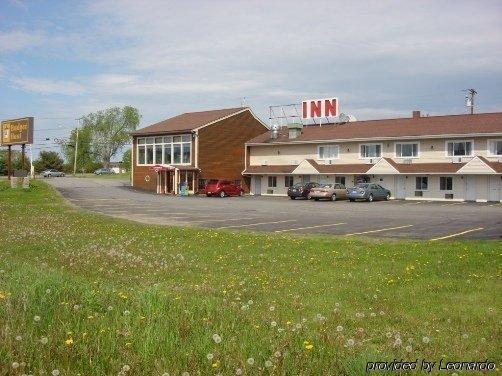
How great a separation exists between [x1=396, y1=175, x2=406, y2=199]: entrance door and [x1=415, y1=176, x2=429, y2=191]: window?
1225 mm

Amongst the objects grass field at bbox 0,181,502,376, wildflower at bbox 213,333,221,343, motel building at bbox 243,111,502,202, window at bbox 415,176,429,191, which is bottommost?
grass field at bbox 0,181,502,376

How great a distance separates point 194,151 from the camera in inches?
2405

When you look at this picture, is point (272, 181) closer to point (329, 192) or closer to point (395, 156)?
point (329, 192)

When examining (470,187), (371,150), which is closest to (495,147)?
(470,187)

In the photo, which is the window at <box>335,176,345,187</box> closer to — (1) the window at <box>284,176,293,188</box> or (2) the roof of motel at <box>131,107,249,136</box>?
(1) the window at <box>284,176,293,188</box>

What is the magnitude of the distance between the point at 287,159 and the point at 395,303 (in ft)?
173

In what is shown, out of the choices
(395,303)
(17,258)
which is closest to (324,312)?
(395,303)

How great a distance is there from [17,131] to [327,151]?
33.8 m

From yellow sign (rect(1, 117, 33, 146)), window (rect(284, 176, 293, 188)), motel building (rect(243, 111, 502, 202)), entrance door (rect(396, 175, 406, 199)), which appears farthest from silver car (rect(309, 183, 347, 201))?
yellow sign (rect(1, 117, 33, 146))

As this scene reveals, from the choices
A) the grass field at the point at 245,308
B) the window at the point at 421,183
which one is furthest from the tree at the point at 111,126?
the grass field at the point at 245,308

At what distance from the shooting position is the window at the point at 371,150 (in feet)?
176

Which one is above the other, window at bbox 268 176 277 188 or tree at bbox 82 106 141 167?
tree at bbox 82 106 141 167

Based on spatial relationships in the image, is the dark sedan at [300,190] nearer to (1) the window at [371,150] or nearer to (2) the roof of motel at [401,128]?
(1) the window at [371,150]

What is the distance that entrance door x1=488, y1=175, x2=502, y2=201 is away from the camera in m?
45.9
